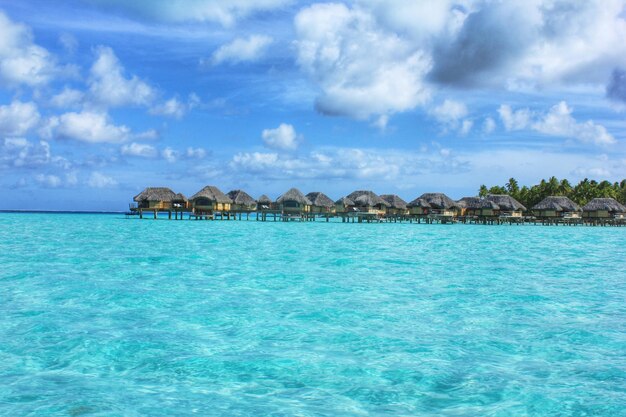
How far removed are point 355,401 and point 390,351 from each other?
201 centimetres

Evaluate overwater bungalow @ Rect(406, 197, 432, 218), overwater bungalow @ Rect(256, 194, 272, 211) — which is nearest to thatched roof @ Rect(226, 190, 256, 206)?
overwater bungalow @ Rect(256, 194, 272, 211)

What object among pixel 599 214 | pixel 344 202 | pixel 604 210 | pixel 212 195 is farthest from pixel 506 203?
pixel 212 195

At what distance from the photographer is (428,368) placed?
6723mm

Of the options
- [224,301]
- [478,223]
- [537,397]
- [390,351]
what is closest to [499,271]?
[224,301]

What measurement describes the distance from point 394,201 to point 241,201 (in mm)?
18326

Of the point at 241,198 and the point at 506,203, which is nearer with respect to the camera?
the point at 241,198

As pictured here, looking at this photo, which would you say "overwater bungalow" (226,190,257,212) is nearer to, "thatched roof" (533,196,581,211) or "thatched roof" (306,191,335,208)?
"thatched roof" (306,191,335,208)

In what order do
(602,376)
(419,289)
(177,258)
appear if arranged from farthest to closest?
(177,258) < (419,289) < (602,376)

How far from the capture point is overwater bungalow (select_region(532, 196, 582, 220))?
221ft

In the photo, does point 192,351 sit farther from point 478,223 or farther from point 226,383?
point 478,223

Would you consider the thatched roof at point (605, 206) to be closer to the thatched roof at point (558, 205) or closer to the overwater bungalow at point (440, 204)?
the thatched roof at point (558, 205)

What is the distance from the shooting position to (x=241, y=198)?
207 ft

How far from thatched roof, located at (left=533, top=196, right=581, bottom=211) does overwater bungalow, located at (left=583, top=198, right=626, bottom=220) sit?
1.48 m

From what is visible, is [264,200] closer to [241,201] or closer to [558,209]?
[241,201]
